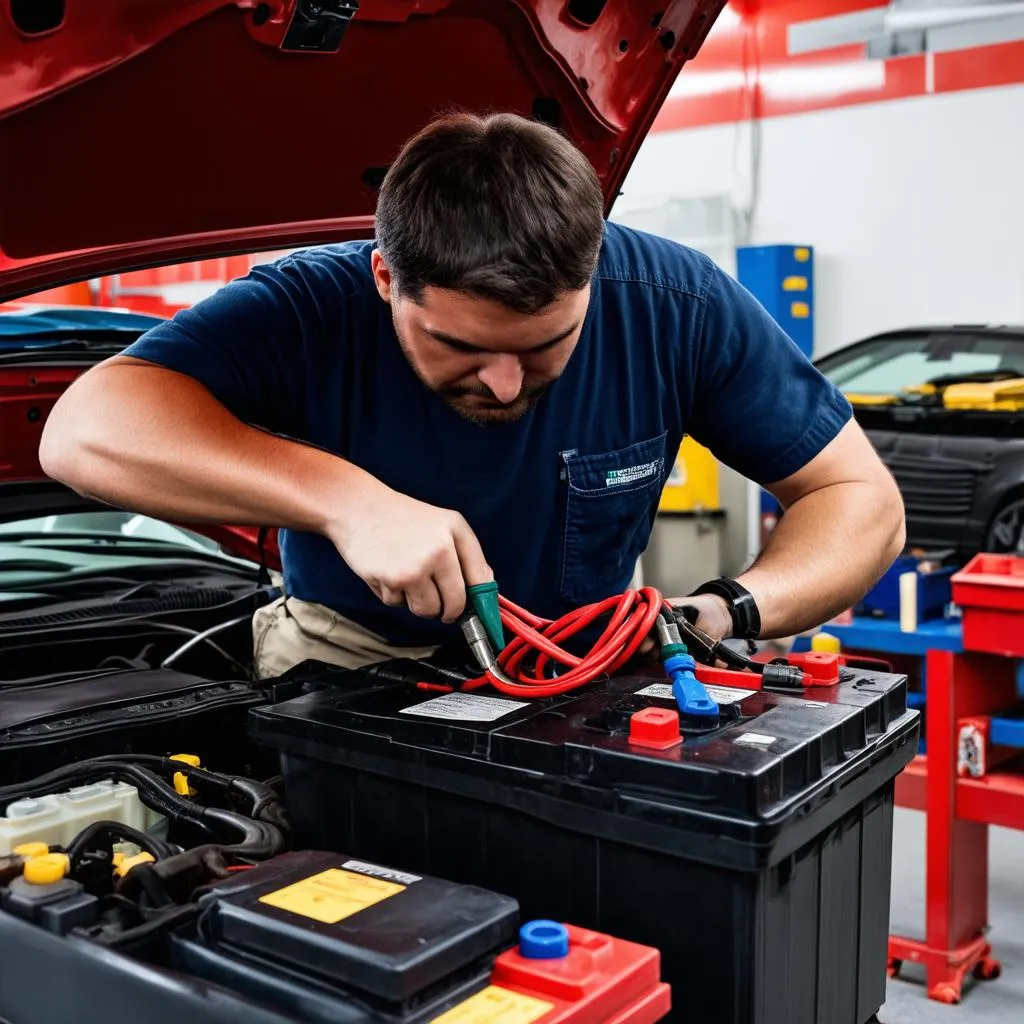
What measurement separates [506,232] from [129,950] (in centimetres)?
67

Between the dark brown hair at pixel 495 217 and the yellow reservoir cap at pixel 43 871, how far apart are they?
0.59 m

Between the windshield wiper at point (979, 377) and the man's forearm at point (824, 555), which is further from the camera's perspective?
the windshield wiper at point (979, 377)

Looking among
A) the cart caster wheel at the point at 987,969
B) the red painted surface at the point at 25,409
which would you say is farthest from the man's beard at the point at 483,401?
the cart caster wheel at the point at 987,969

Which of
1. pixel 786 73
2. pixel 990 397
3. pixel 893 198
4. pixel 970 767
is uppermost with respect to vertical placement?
pixel 786 73

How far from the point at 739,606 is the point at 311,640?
578mm

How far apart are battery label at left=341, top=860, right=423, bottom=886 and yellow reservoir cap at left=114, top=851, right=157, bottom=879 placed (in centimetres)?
15

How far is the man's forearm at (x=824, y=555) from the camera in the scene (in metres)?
1.38

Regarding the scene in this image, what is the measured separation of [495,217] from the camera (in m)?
1.07

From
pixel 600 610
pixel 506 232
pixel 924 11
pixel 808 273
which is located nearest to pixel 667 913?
pixel 600 610

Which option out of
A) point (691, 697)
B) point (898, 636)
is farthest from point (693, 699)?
point (898, 636)

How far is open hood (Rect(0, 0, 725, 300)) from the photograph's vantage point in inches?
49.3

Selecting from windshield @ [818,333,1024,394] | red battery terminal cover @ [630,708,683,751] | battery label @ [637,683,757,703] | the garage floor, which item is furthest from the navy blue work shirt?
windshield @ [818,333,1024,394]

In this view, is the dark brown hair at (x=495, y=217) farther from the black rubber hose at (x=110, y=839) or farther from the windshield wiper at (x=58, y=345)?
the windshield wiper at (x=58, y=345)

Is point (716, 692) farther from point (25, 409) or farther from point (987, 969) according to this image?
point (987, 969)
